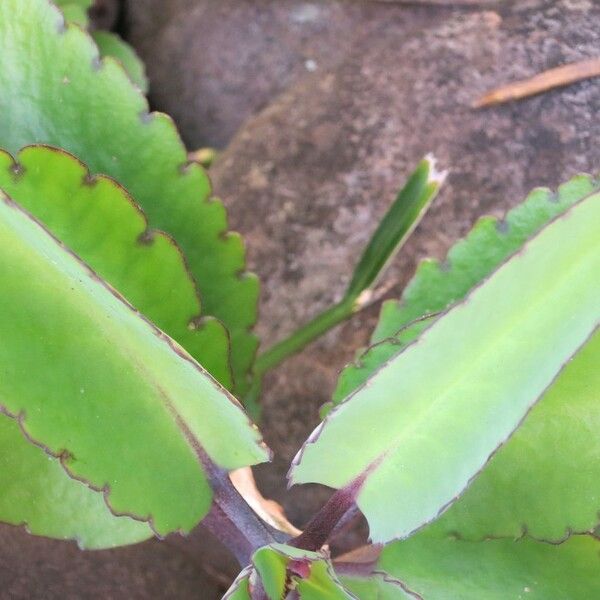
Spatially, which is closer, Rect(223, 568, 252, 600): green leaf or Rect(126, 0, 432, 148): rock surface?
Rect(223, 568, 252, 600): green leaf

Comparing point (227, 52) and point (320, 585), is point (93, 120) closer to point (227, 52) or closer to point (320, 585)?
point (320, 585)

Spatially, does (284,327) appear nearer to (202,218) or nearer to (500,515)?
(202,218)

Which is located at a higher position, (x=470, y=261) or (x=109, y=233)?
(x=109, y=233)

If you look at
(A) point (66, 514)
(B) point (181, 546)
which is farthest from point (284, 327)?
(A) point (66, 514)

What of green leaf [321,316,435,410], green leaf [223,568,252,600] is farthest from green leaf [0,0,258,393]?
green leaf [223,568,252,600]

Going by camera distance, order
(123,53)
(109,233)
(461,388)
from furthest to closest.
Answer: (123,53)
(109,233)
(461,388)

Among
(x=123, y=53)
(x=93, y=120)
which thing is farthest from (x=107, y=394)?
(x=123, y=53)

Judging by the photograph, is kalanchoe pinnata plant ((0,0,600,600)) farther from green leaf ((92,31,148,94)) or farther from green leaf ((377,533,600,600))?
green leaf ((92,31,148,94))
